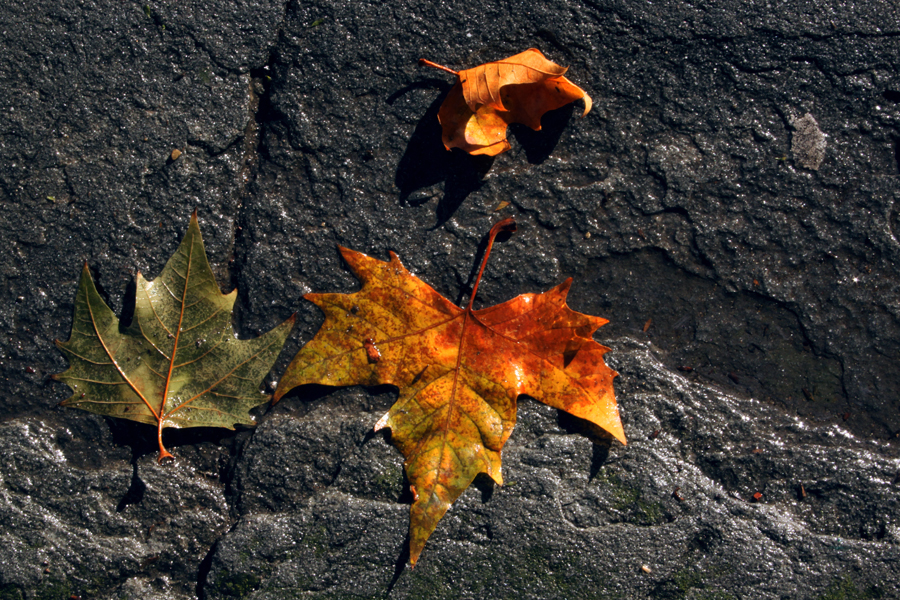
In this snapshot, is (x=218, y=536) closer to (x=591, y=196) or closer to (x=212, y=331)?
(x=212, y=331)

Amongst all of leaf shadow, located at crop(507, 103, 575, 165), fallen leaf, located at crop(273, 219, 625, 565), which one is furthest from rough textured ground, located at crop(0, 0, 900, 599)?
fallen leaf, located at crop(273, 219, 625, 565)

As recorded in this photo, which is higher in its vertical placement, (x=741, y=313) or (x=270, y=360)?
(x=741, y=313)

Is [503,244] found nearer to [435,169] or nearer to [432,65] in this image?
[435,169]

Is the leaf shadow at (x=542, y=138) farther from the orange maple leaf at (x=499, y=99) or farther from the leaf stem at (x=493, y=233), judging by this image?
the leaf stem at (x=493, y=233)

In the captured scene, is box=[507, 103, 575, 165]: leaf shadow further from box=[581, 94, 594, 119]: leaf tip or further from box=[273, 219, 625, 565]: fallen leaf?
box=[273, 219, 625, 565]: fallen leaf

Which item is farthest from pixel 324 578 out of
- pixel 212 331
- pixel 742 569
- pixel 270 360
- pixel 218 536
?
pixel 742 569
